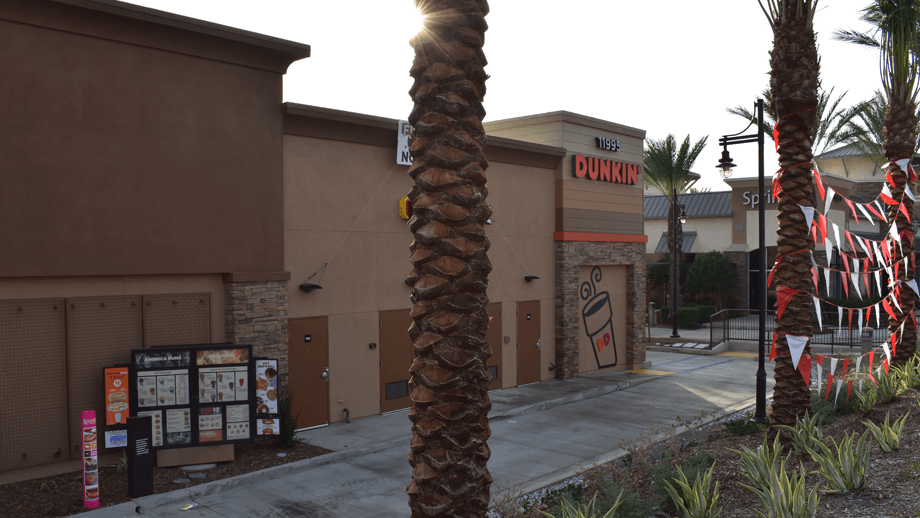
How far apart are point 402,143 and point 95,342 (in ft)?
26.1

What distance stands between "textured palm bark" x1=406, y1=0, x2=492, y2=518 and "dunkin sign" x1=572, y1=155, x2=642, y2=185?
1628 centimetres

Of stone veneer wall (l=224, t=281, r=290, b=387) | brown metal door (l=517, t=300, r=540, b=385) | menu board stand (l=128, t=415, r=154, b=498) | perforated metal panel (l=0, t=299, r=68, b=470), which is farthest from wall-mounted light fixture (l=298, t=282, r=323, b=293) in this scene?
brown metal door (l=517, t=300, r=540, b=385)

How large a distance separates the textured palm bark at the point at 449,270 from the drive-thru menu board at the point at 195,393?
7.76m

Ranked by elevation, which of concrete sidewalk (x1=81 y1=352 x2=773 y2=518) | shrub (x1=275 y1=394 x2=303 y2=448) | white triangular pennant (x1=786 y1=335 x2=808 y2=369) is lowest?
concrete sidewalk (x1=81 y1=352 x2=773 y2=518)

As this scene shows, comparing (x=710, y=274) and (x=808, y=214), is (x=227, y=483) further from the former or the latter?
(x=710, y=274)

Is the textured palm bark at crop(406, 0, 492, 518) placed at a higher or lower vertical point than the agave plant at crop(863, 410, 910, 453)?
higher

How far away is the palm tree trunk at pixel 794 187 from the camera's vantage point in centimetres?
1146

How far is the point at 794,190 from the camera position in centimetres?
1148

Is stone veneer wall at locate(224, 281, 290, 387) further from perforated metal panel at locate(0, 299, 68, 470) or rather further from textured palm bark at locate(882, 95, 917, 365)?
textured palm bark at locate(882, 95, 917, 365)

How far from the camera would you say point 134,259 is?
1210 cm

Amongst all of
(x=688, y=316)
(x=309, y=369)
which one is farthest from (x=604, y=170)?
(x=688, y=316)

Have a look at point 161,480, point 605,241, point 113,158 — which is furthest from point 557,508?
point 605,241

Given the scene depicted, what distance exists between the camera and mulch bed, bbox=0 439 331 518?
32.7 feet

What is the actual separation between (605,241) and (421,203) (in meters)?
17.9
